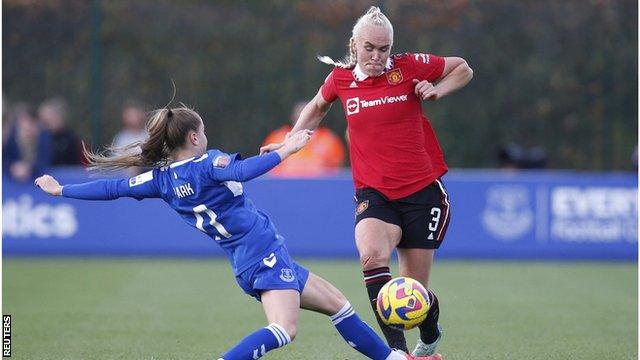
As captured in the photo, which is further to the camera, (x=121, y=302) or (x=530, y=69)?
(x=530, y=69)

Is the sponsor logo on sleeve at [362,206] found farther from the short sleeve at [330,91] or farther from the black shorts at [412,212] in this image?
the short sleeve at [330,91]

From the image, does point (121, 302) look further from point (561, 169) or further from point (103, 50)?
point (561, 169)

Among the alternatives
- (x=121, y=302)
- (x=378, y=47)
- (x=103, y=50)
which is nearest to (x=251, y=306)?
(x=121, y=302)

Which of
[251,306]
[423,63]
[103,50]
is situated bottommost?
[251,306]

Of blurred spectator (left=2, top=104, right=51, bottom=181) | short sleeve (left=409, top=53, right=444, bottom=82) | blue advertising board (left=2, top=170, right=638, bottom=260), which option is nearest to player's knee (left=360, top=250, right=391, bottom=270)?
short sleeve (left=409, top=53, right=444, bottom=82)

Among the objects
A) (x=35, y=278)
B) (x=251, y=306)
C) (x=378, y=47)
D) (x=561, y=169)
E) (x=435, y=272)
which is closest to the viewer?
(x=378, y=47)

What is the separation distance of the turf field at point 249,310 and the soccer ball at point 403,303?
94cm

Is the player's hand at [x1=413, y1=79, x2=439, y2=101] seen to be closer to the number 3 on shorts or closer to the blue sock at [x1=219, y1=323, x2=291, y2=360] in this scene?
the number 3 on shorts

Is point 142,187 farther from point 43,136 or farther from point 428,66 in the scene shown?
point 43,136

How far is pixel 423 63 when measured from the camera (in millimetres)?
7074

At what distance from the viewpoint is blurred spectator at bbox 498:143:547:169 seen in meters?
15.8

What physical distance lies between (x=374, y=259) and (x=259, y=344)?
116cm

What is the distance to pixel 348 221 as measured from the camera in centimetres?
1420

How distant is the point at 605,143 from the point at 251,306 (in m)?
7.54
